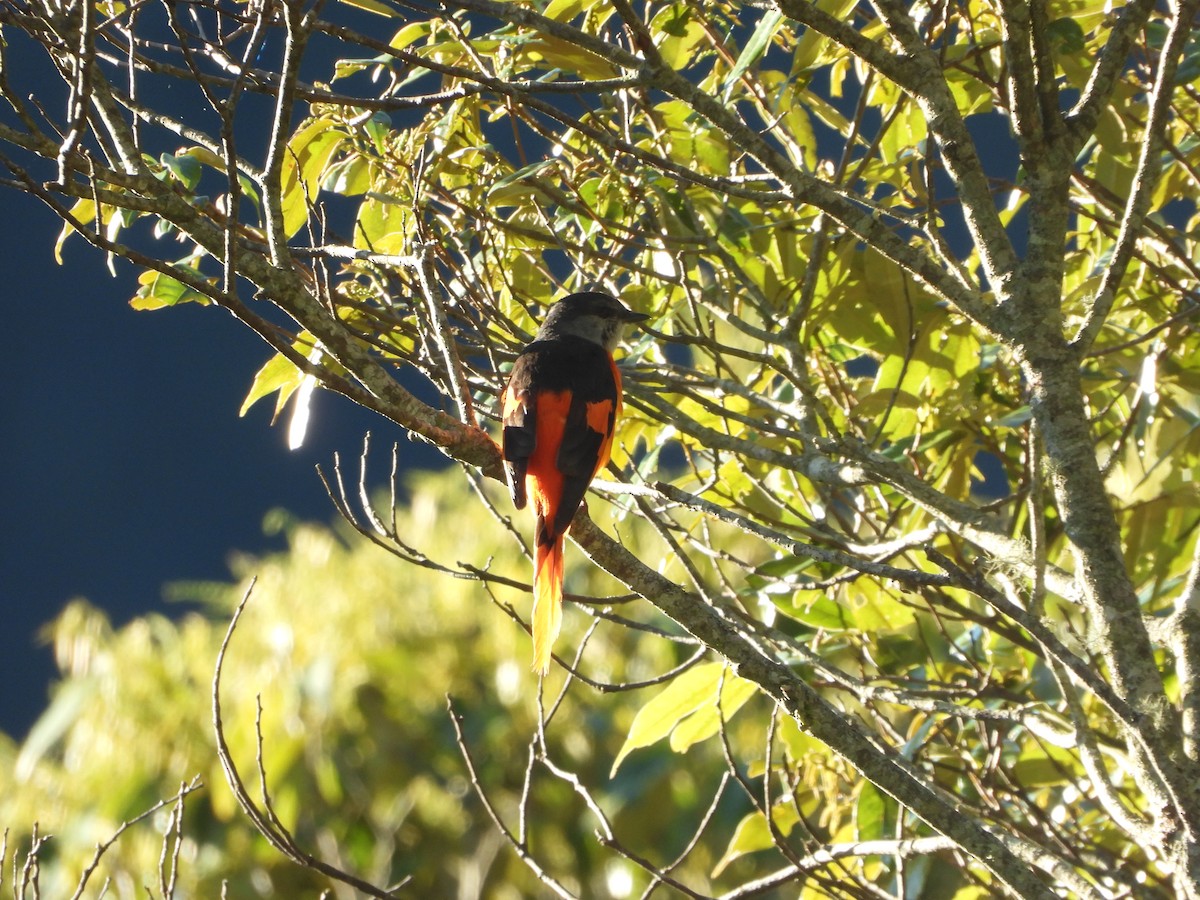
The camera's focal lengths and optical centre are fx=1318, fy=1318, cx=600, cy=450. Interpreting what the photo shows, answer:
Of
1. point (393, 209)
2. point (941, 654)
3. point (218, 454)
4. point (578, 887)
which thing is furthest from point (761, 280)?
point (218, 454)

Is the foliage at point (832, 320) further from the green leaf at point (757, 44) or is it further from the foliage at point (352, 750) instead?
the foliage at point (352, 750)

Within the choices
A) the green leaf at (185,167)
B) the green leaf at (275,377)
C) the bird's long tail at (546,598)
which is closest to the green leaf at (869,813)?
the bird's long tail at (546,598)

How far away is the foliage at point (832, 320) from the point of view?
2.06 m

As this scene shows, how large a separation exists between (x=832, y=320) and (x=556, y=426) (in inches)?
26.2

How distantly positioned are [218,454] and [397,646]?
3653 millimetres

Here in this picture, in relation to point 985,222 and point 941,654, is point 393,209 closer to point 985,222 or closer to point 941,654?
point 985,222

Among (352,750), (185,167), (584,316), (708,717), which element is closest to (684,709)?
(708,717)

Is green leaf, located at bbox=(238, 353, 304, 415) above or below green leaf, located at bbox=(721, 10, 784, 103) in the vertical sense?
below

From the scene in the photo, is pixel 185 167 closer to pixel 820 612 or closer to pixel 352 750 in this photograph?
pixel 820 612

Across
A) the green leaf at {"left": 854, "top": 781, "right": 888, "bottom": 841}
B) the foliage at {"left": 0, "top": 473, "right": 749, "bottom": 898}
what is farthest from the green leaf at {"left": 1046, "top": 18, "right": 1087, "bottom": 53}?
the foliage at {"left": 0, "top": 473, "right": 749, "bottom": 898}

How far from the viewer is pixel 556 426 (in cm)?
302

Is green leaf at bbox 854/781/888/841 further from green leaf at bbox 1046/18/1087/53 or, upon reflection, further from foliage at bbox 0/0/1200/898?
green leaf at bbox 1046/18/1087/53

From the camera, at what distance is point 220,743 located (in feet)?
7.67

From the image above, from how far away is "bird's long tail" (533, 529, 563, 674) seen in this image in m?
2.71
